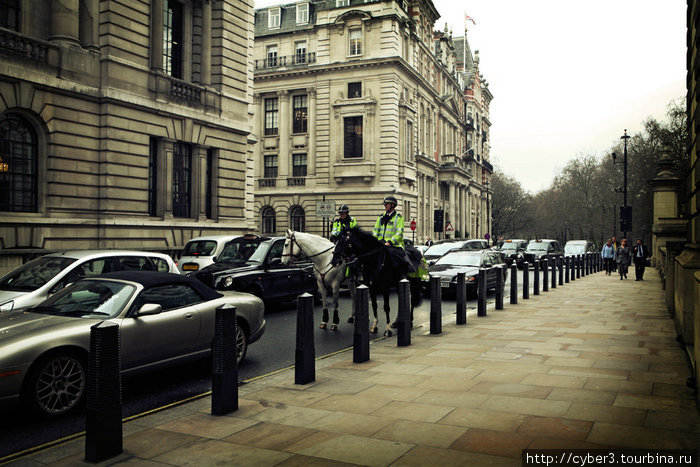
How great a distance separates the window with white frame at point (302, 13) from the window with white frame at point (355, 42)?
6.16m

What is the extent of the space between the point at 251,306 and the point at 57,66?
48.5ft

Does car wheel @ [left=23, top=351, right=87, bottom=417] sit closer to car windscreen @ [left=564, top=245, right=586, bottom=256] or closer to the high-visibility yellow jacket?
the high-visibility yellow jacket

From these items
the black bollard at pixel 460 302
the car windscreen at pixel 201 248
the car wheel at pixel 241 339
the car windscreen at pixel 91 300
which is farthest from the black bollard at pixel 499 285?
the car windscreen at pixel 91 300

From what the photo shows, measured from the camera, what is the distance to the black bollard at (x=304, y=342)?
6.83 meters

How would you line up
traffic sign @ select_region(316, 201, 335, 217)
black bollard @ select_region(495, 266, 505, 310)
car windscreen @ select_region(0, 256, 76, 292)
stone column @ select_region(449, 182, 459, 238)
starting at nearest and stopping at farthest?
car windscreen @ select_region(0, 256, 76, 292)
black bollard @ select_region(495, 266, 505, 310)
traffic sign @ select_region(316, 201, 335, 217)
stone column @ select_region(449, 182, 459, 238)

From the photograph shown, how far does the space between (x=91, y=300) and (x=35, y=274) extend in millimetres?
3133

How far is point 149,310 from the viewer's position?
6.45 m

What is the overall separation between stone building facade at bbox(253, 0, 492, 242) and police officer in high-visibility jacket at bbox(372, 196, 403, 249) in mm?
34903

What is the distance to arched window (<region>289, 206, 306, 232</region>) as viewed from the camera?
51.9m

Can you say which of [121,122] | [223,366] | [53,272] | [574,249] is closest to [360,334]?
[223,366]

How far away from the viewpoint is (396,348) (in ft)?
30.5

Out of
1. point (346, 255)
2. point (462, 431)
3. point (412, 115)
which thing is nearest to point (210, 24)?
point (346, 255)

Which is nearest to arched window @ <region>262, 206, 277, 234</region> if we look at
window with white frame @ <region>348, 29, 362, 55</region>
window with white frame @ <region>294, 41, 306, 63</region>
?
window with white frame @ <region>294, 41, 306, 63</region>

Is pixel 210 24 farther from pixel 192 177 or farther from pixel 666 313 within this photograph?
pixel 666 313
